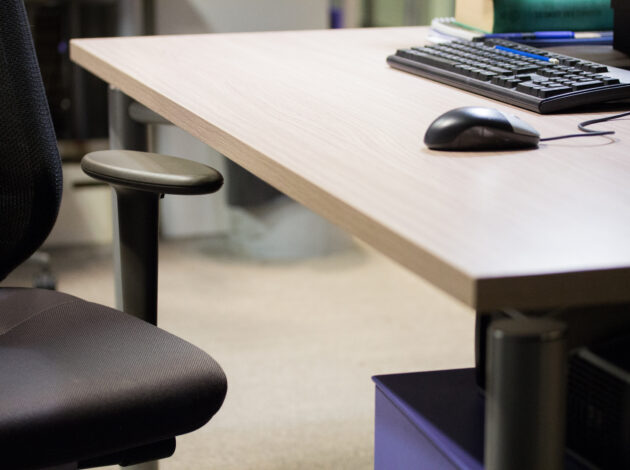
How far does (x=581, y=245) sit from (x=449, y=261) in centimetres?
9

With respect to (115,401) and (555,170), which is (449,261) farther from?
(115,401)

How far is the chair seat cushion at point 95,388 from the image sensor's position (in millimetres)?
853

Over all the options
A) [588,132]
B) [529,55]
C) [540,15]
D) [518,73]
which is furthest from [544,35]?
[588,132]

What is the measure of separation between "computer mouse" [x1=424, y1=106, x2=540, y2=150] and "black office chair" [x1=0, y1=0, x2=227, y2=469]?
0.97 ft

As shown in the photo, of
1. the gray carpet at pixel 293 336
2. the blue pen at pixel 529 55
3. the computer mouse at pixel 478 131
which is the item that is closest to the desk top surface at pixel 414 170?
the computer mouse at pixel 478 131

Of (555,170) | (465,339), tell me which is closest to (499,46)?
(555,170)

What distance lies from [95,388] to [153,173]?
27 cm

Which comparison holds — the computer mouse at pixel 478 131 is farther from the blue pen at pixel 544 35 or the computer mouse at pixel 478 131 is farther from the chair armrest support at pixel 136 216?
the blue pen at pixel 544 35

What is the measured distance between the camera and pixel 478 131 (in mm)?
840

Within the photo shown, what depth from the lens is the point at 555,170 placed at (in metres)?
0.79

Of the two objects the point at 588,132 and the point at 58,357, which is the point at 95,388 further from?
the point at 588,132

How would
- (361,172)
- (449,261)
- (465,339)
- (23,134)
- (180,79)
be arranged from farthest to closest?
(465,339) → (180,79) → (23,134) → (361,172) → (449,261)

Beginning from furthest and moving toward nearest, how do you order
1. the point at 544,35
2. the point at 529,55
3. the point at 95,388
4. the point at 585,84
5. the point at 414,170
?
1. the point at 544,35
2. the point at 529,55
3. the point at 585,84
4. the point at 95,388
5. the point at 414,170

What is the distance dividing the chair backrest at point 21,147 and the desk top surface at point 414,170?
0.48 ft
